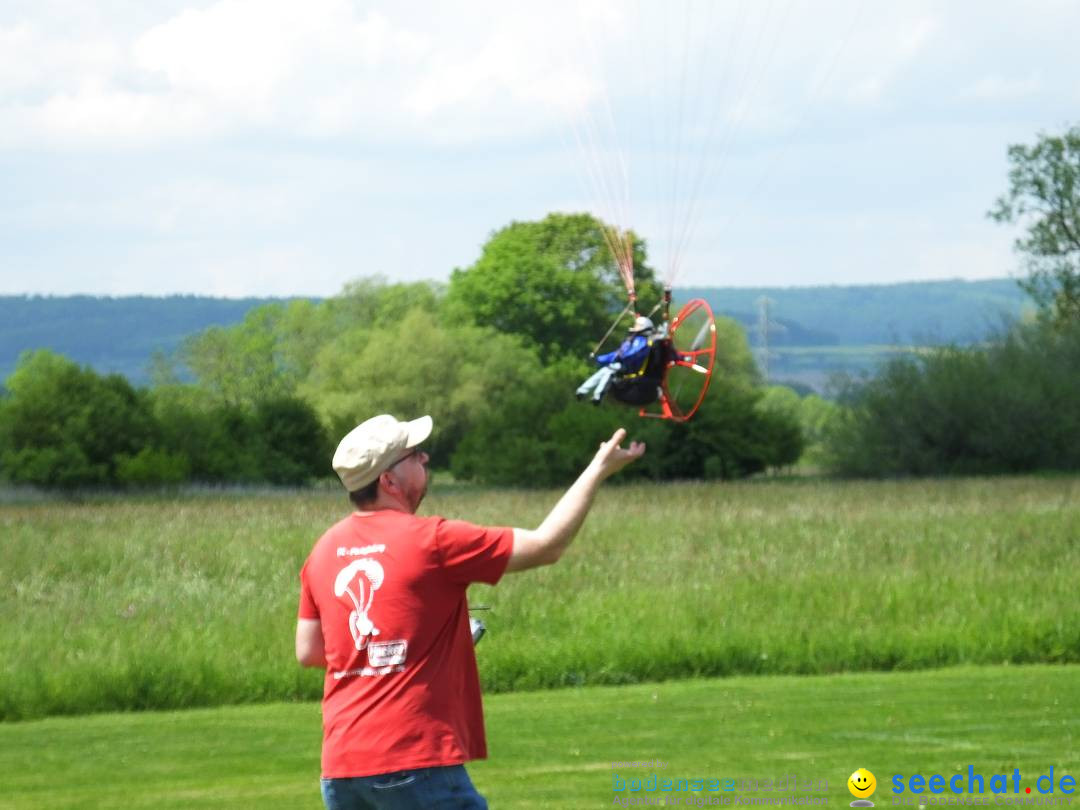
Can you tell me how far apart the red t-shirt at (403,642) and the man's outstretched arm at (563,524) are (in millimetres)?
46

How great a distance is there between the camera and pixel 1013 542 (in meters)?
24.0

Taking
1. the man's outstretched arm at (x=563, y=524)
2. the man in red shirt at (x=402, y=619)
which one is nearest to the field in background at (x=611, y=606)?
the man in red shirt at (x=402, y=619)

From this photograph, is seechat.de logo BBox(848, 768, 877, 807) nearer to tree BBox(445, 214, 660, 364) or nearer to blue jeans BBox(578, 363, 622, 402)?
blue jeans BBox(578, 363, 622, 402)

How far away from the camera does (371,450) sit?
196 inches

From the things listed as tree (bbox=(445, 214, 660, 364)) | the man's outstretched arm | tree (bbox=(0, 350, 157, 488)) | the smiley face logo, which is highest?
tree (bbox=(445, 214, 660, 364))

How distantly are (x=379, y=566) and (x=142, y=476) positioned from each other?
40.6m

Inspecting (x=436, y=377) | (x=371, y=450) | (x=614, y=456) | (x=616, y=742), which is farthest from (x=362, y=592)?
(x=436, y=377)

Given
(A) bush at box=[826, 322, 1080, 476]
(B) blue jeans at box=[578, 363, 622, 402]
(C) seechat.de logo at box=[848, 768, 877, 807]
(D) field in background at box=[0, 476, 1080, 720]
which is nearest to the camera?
(B) blue jeans at box=[578, 363, 622, 402]

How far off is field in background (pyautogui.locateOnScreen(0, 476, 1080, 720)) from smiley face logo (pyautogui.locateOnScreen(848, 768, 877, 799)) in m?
5.89

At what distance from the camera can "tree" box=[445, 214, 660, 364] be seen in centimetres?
8038

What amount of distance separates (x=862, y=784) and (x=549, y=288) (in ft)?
235

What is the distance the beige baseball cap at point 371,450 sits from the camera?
16.4 feet

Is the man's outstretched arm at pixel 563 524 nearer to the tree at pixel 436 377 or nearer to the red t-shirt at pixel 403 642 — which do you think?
the red t-shirt at pixel 403 642

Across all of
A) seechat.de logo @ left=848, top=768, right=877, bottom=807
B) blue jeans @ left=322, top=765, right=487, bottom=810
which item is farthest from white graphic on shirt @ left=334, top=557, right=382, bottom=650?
seechat.de logo @ left=848, top=768, right=877, bottom=807
